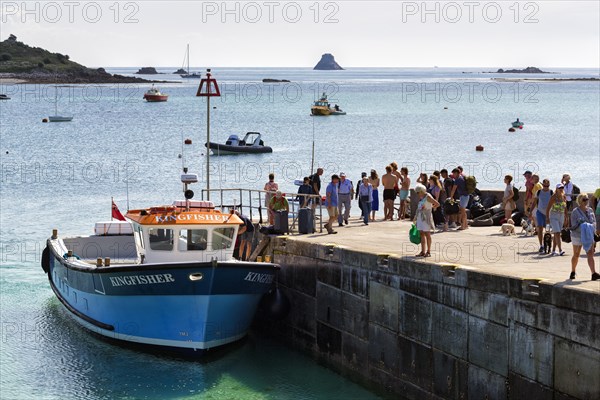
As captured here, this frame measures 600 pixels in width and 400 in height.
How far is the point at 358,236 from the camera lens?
2478cm

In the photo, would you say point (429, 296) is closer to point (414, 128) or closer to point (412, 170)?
point (412, 170)

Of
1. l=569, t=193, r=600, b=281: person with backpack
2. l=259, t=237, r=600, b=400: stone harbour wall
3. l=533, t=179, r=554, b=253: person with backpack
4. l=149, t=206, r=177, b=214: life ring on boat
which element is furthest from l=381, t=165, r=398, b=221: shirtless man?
l=569, t=193, r=600, b=281: person with backpack

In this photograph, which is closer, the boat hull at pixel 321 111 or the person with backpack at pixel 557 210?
the person with backpack at pixel 557 210

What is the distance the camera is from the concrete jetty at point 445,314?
628 inches

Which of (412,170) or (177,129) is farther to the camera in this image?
(177,129)

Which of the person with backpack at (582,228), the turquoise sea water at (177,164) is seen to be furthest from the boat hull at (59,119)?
the person with backpack at (582,228)

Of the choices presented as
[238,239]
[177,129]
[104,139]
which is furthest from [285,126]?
[238,239]

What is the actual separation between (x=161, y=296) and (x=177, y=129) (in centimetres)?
8067

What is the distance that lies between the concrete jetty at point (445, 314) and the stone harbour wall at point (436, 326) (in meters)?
0.02

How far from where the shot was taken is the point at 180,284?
73.9ft

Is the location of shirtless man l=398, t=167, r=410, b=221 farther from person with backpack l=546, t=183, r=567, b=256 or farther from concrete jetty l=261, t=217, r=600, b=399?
person with backpack l=546, t=183, r=567, b=256

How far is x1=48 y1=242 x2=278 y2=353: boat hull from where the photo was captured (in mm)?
22531

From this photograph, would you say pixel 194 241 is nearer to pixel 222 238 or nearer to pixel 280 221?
pixel 222 238

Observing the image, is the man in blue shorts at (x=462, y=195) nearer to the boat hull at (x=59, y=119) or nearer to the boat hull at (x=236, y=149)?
the boat hull at (x=236, y=149)
